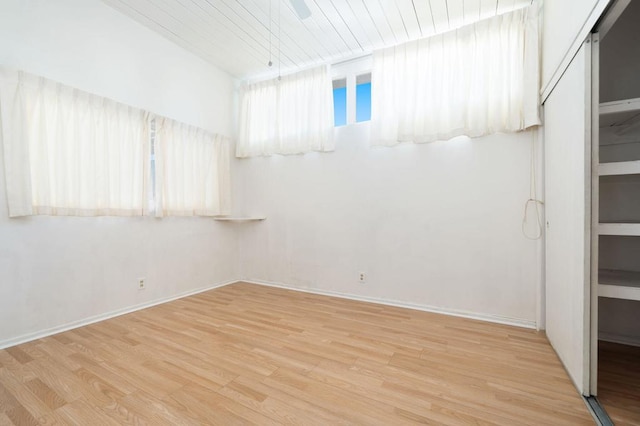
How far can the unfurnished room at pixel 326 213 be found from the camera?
1564 mm

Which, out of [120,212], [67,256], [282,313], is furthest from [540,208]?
→ [67,256]

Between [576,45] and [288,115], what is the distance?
2993mm

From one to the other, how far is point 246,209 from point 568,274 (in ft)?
12.4

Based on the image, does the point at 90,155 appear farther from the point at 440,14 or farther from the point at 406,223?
the point at 440,14

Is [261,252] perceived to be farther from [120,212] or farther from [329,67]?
[329,67]

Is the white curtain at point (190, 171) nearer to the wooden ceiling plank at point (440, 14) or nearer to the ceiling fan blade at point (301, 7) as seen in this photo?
the ceiling fan blade at point (301, 7)

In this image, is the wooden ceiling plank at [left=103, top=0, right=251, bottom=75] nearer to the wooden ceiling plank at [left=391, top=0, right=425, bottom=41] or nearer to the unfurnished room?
the unfurnished room

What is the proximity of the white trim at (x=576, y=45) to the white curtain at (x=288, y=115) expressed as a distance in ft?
7.18

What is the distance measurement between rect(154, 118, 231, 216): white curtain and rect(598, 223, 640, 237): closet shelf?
3.91 meters

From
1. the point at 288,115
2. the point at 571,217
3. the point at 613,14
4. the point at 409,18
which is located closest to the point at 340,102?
the point at 288,115

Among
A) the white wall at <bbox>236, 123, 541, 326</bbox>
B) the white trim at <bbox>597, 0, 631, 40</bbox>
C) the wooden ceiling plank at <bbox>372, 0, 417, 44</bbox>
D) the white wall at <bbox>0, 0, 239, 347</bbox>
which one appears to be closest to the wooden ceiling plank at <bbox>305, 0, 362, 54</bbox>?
the wooden ceiling plank at <bbox>372, 0, 417, 44</bbox>

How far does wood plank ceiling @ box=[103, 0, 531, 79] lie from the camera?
8.72 ft

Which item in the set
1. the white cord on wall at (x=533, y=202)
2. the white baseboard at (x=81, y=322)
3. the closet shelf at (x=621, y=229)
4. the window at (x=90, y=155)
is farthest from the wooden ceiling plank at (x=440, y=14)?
the white baseboard at (x=81, y=322)

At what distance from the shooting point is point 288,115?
3826 mm
